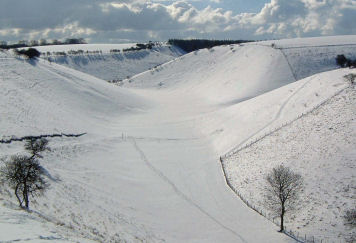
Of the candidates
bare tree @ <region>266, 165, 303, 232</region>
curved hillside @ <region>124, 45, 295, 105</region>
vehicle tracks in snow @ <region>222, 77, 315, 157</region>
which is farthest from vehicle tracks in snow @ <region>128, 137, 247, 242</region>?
curved hillside @ <region>124, 45, 295, 105</region>

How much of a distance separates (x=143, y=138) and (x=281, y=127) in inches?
898

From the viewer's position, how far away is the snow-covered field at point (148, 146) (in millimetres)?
26672

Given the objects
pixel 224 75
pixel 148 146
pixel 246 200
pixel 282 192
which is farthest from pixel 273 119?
pixel 224 75

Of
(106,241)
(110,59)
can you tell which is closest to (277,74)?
(106,241)

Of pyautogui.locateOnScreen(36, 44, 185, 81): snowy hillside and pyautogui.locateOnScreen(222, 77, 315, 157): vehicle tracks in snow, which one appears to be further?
pyautogui.locateOnScreen(36, 44, 185, 81): snowy hillside

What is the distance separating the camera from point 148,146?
165ft

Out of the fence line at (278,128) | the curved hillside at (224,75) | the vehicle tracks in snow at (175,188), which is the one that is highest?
the curved hillside at (224,75)

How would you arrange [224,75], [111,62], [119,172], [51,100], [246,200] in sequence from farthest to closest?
[111,62], [224,75], [51,100], [119,172], [246,200]

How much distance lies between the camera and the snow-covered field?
1050 inches

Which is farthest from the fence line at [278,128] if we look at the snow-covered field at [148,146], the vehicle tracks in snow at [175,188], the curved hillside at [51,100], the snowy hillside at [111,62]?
the snowy hillside at [111,62]

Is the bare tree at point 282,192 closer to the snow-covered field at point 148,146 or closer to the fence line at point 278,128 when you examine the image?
the snow-covered field at point 148,146

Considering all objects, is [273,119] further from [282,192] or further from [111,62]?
[111,62]

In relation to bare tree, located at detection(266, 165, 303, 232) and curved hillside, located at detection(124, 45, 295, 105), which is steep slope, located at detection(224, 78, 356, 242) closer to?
bare tree, located at detection(266, 165, 303, 232)

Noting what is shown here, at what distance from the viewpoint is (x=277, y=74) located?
93.0 m
